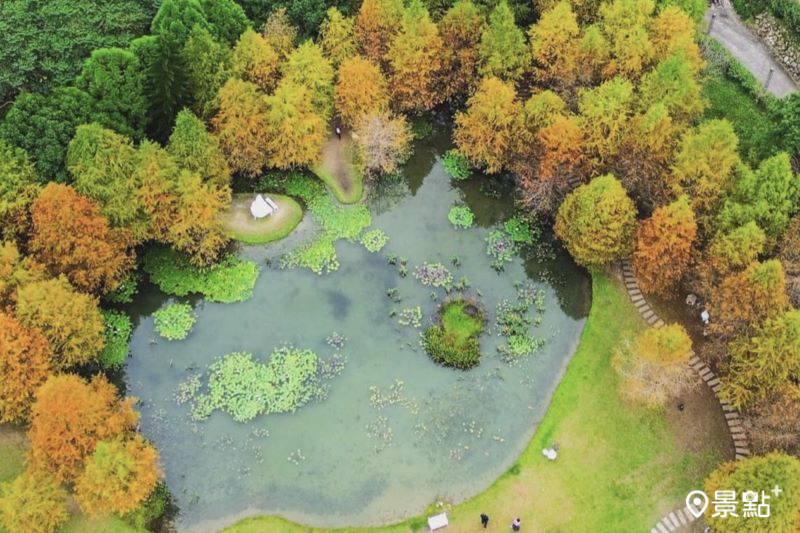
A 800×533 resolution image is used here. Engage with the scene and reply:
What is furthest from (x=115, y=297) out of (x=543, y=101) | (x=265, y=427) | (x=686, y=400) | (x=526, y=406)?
A: (x=686, y=400)

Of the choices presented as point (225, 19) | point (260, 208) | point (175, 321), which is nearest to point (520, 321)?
point (260, 208)

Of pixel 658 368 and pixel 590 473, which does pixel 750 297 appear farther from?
pixel 590 473

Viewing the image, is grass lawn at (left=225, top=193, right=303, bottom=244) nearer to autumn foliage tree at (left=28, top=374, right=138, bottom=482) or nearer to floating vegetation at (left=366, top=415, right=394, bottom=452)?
floating vegetation at (left=366, top=415, right=394, bottom=452)

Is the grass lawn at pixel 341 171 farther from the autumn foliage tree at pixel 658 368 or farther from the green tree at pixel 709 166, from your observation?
the autumn foliage tree at pixel 658 368

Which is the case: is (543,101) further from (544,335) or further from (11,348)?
(11,348)

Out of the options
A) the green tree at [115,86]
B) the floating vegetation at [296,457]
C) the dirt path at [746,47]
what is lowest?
the floating vegetation at [296,457]

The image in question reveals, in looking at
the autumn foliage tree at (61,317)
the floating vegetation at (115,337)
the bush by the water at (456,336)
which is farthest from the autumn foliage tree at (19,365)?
the bush by the water at (456,336)

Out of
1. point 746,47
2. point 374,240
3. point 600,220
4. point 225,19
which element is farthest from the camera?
point 746,47
